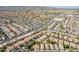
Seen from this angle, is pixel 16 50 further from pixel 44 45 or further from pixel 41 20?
pixel 41 20

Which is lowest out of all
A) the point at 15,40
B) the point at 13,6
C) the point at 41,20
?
the point at 15,40

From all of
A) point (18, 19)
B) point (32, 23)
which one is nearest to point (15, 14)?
point (18, 19)

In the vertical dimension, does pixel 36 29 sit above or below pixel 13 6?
below
